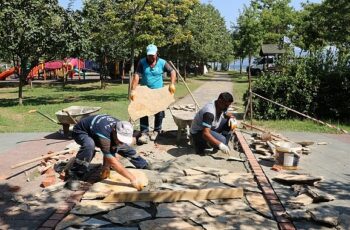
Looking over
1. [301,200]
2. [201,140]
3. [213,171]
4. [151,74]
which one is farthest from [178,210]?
[151,74]

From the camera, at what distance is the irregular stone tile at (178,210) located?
5184 mm

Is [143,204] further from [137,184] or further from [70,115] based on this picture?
[70,115]

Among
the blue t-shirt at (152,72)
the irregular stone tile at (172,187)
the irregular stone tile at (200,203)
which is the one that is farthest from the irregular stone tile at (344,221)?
the blue t-shirt at (152,72)

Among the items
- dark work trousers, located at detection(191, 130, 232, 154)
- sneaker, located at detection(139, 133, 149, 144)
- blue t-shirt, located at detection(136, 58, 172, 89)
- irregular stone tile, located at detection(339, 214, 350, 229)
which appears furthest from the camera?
blue t-shirt, located at detection(136, 58, 172, 89)

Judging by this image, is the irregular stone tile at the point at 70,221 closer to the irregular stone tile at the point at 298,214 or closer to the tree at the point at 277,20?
the irregular stone tile at the point at 298,214

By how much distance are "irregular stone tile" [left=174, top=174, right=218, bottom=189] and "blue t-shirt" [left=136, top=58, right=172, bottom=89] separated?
2.84m

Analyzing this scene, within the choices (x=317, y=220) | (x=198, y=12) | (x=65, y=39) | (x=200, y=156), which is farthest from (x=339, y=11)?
(x=317, y=220)

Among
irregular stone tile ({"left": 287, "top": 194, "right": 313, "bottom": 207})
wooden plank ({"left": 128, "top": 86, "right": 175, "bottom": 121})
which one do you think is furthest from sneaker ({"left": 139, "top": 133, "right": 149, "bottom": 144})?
irregular stone tile ({"left": 287, "top": 194, "right": 313, "bottom": 207})

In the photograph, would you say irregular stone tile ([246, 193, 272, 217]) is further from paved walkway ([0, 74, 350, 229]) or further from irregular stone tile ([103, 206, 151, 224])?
irregular stone tile ([103, 206, 151, 224])

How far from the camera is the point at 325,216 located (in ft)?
16.5

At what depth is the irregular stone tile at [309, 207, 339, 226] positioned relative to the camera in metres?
4.91

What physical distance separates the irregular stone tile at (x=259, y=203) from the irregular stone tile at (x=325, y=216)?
0.52 m

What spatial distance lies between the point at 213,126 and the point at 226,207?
8.93 feet

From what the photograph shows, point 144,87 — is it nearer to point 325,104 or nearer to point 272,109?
point 272,109
